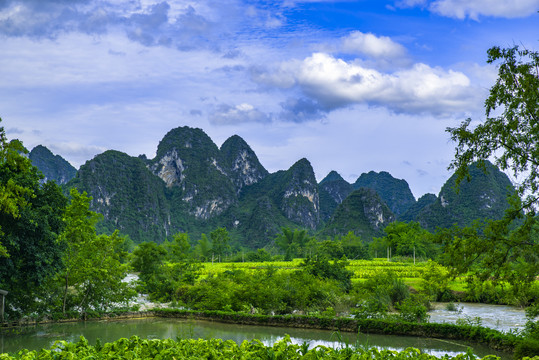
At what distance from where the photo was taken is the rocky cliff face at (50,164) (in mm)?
86688

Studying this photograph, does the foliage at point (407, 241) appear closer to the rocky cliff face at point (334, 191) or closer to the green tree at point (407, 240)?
the green tree at point (407, 240)

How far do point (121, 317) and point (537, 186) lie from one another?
42.2 feet

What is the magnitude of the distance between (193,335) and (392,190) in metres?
114

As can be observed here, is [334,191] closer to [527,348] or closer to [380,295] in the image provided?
[380,295]

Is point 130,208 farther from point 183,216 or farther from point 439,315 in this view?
point 439,315

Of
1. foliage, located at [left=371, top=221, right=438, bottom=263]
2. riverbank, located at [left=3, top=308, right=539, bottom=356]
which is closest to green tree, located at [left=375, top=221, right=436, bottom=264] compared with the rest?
foliage, located at [left=371, top=221, right=438, bottom=263]

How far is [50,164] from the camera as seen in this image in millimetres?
89000

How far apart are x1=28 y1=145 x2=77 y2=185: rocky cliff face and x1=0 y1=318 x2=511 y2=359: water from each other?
256 ft

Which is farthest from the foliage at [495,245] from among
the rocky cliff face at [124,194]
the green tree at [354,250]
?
the rocky cliff face at [124,194]

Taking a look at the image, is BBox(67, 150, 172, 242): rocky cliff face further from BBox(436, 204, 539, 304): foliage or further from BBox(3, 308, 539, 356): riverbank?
BBox(436, 204, 539, 304): foliage

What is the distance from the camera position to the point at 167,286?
19562mm

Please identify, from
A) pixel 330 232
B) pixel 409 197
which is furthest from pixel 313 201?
pixel 409 197

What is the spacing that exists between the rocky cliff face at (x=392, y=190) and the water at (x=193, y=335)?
350 feet

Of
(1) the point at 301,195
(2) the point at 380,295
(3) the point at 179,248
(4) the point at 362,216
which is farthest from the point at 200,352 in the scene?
(1) the point at 301,195
